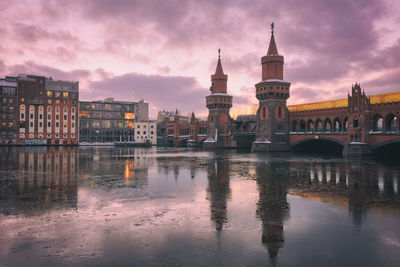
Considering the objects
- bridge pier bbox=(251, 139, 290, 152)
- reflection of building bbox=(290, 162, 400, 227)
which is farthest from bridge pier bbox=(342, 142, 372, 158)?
reflection of building bbox=(290, 162, 400, 227)

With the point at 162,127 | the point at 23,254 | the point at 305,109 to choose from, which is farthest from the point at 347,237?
the point at 162,127

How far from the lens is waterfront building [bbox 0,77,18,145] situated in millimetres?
120713

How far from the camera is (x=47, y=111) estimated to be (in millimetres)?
128500

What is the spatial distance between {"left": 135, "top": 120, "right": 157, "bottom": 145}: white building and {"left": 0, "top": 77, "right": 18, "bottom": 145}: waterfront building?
54.5m

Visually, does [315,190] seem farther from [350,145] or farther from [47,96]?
[47,96]

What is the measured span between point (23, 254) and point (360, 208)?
48.7 ft

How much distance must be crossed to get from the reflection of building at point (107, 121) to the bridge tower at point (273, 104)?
92.1 meters

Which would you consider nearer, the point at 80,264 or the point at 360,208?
the point at 80,264

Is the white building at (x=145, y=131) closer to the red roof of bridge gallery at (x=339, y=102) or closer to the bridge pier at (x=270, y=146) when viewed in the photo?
the bridge pier at (x=270, y=146)

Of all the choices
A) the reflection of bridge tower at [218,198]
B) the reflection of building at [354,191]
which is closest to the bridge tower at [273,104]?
the reflection of building at [354,191]

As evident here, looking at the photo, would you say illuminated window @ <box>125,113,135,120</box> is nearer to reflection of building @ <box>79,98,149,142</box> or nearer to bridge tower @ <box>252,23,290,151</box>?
reflection of building @ <box>79,98,149,142</box>

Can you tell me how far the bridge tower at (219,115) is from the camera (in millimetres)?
97688

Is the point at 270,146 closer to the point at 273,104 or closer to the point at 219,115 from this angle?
the point at 273,104

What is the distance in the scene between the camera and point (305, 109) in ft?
248
